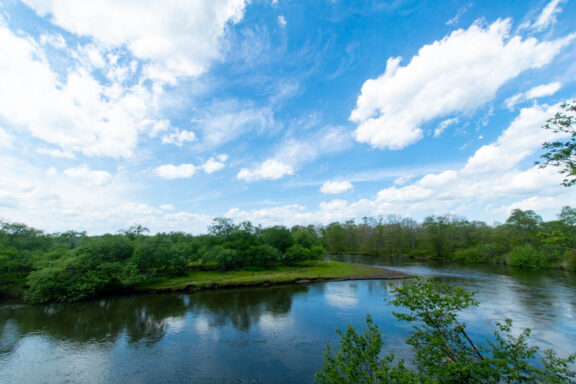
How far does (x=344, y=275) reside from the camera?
5319 centimetres

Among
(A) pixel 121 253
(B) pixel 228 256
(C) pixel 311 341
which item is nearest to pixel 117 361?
(C) pixel 311 341

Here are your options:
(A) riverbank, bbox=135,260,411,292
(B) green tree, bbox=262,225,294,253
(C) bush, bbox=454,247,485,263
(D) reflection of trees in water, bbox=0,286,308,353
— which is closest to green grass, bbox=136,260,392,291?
(A) riverbank, bbox=135,260,411,292

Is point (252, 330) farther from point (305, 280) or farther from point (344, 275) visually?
point (344, 275)

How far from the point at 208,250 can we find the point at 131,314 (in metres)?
26.3

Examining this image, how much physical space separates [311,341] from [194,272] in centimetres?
4037

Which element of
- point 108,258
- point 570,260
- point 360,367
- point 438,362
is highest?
point 108,258

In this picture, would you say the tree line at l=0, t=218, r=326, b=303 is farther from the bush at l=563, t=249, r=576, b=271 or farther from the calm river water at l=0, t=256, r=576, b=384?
the bush at l=563, t=249, r=576, b=271

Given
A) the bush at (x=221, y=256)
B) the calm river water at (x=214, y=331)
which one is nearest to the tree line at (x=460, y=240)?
the calm river water at (x=214, y=331)

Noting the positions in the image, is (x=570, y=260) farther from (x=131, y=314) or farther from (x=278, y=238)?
(x=131, y=314)

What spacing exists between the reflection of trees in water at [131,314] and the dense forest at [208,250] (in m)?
3.66

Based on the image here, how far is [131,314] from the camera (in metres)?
29.5

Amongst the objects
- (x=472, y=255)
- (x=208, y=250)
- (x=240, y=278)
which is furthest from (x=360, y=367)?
(x=472, y=255)

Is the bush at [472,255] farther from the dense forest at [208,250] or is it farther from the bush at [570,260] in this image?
the bush at [570,260]

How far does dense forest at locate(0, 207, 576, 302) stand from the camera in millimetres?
34812
